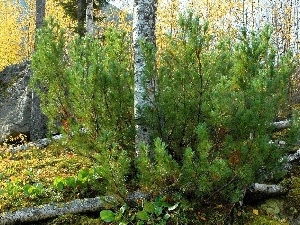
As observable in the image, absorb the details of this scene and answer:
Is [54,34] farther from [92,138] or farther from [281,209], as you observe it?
[281,209]

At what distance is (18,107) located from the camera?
41.7ft

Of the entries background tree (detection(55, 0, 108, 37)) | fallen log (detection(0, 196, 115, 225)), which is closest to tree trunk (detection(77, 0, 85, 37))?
background tree (detection(55, 0, 108, 37))

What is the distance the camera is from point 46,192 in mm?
5496

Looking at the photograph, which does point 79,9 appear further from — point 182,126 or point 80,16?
point 182,126

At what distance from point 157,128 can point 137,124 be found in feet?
0.90

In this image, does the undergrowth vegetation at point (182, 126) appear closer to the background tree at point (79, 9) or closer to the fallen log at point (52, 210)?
the fallen log at point (52, 210)

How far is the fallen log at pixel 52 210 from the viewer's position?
4.86 m

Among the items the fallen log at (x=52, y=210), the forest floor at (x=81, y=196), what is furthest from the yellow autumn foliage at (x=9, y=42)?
the fallen log at (x=52, y=210)

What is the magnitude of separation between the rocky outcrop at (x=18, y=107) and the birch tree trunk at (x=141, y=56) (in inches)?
280

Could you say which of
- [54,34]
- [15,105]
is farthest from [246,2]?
[54,34]

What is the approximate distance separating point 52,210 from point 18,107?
8403mm

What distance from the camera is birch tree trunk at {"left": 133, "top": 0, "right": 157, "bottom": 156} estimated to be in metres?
4.93

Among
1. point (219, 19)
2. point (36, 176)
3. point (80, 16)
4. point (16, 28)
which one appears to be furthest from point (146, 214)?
point (16, 28)

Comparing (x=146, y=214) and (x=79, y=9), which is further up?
(x=79, y=9)
